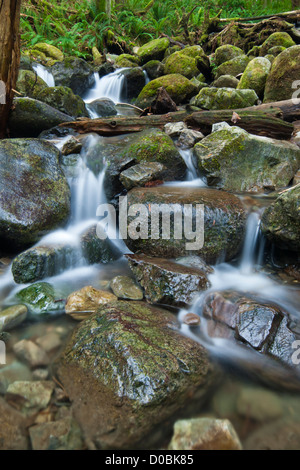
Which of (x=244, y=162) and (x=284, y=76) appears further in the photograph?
(x=284, y=76)

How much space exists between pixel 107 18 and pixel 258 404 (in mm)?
17533

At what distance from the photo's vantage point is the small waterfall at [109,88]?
33.4ft

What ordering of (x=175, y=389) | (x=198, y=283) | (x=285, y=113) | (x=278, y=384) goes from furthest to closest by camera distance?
(x=285, y=113), (x=198, y=283), (x=278, y=384), (x=175, y=389)

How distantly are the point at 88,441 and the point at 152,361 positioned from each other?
0.61 meters

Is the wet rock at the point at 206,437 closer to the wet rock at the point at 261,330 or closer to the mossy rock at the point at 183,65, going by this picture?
the wet rock at the point at 261,330

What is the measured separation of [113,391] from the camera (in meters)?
1.93

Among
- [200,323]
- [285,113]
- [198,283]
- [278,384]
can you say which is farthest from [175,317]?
[285,113]

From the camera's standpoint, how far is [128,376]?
→ 1.97 meters

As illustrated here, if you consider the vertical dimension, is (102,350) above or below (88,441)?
above

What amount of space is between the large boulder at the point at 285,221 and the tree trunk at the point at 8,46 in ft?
13.4

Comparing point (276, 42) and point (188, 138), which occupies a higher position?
point (276, 42)

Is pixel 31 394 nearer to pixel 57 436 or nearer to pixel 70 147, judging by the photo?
pixel 57 436

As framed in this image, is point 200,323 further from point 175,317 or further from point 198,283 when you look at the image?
point 198,283

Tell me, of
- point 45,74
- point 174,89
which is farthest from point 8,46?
point 45,74
